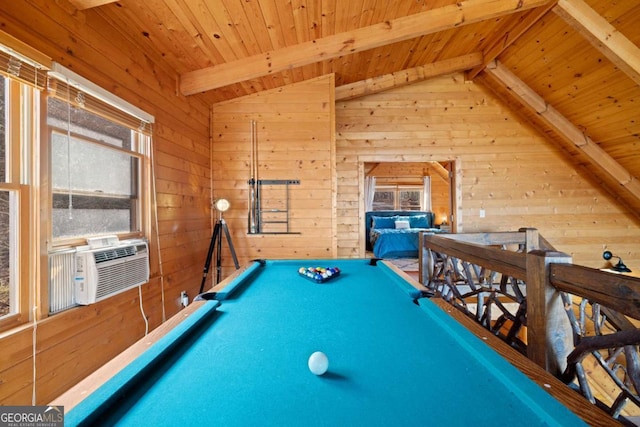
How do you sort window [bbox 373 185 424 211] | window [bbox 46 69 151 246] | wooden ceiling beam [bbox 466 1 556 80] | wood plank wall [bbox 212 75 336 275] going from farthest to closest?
window [bbox 373 185 424 211]
wood plank wall [bbox 212 75 336 275]
wooden ceiling beam [bbox 466 1 556 80]
window [bbox 46 69 151 246]

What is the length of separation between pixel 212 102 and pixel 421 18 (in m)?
2.47

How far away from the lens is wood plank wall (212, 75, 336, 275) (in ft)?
11.6

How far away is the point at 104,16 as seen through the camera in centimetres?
195

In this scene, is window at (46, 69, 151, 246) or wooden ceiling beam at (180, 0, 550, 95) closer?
window at (46, 69, 151, 246)

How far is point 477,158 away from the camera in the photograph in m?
4.24

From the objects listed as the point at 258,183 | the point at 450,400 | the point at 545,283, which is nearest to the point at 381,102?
the point at 258,183

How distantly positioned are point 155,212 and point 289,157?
5.44 ft

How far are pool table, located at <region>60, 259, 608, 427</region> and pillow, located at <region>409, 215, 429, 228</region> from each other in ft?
21.2

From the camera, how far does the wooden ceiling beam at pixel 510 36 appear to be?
108 inches

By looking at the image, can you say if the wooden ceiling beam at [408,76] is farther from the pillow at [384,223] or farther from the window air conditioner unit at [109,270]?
the pillow at [384,223]

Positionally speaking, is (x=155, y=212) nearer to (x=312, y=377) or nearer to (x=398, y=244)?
(x=312, y=377)

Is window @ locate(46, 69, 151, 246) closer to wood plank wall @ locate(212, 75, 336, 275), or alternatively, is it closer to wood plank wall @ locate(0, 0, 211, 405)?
wood plank wall @ locate(0, 0, 211, 405)

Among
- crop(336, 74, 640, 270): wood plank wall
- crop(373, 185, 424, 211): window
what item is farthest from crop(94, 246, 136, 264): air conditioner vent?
crop(373, 185, 424, 211): window

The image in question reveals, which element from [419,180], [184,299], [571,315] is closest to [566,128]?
[571,315]
